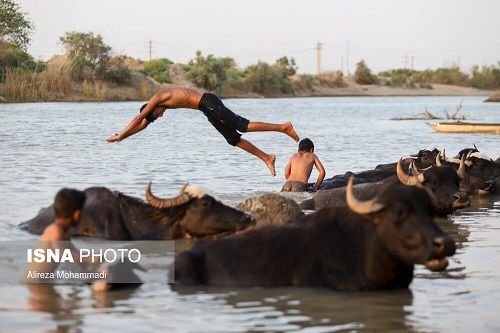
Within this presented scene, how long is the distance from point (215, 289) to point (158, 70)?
79.7 metres

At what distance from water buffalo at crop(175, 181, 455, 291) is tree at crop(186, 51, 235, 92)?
72.5 metres

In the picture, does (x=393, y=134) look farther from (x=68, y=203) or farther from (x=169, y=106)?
(x=68, y=203)

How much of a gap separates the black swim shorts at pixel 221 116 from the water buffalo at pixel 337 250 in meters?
5.23

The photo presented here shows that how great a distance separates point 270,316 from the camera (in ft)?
23.6

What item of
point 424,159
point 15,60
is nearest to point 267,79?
point 15,60

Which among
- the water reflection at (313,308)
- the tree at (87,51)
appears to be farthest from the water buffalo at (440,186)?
the tree at (87,51)

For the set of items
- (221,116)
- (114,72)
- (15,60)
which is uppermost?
(15,60)

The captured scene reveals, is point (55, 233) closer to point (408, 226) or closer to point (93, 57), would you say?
point (408, 226)

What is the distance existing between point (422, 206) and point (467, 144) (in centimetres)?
2093

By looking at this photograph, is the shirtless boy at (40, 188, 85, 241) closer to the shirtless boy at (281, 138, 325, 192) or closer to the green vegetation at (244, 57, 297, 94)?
the shirtless boy at (281, 138, 325, 192)

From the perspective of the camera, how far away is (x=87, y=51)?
6594cm

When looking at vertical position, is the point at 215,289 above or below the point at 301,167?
below

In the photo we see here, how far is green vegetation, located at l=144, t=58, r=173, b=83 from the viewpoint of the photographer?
A: 8212 centimetres

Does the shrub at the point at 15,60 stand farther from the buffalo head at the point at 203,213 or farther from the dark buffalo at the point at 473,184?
the buffalo head at the point at 203,213
